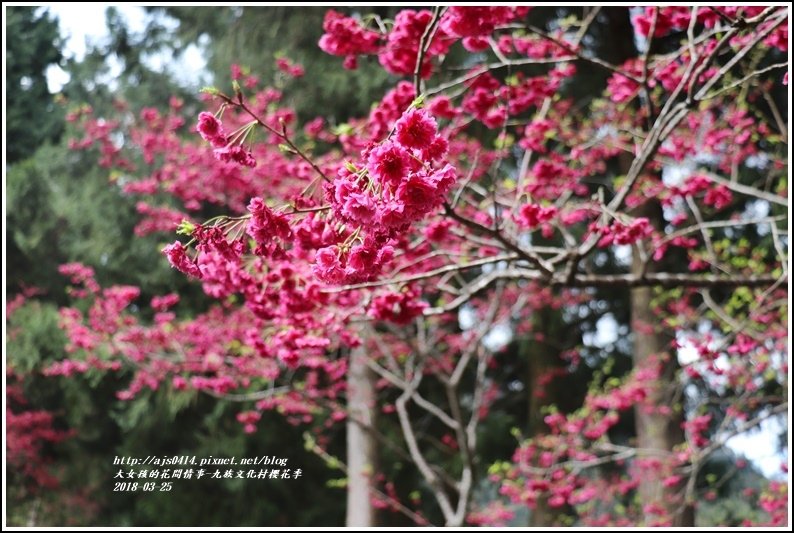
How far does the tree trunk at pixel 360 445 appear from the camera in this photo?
17.9 ft

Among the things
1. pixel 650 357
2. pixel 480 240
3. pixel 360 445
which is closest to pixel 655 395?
pixel 650 357

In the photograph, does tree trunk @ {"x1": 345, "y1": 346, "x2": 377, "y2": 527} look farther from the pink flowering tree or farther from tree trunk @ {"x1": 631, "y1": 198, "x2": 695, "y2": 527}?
tree trunk @ {"x1": 631, "y1": 198, "x2": 695, "y2": 527}

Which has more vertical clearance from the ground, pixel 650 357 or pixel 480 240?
pixel 650 357

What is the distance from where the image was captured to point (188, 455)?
20.9 ft

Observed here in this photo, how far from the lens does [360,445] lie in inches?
227

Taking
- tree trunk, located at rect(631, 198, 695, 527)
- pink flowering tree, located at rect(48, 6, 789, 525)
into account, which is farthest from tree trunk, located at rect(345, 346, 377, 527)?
tree trunk, located at rect(631, 198, 695, 527)

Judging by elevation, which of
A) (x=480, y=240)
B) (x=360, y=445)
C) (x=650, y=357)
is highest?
(x=650, y=357)

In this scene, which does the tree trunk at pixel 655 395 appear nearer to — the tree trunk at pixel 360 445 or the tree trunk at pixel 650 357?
the tree trunk at pixel 650 357

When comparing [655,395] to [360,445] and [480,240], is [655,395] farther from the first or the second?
[480,240]

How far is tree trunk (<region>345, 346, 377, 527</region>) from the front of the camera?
5.46 metres

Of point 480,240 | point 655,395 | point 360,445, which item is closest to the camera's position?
point 480,240

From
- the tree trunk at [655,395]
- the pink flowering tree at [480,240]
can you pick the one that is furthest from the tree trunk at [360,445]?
the tree trunk at [655,395]

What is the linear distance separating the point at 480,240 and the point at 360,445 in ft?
12.0

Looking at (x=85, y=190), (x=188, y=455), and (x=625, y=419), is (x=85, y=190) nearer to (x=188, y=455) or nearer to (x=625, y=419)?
(x=188, y=455)
